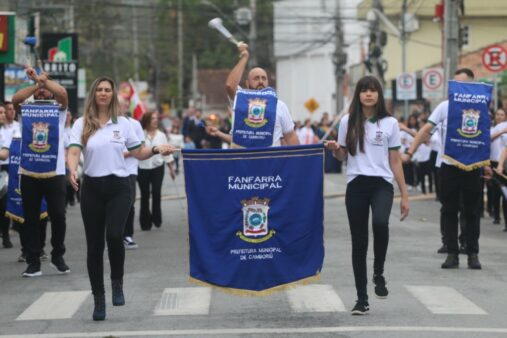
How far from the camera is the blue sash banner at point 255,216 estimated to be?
985 cm

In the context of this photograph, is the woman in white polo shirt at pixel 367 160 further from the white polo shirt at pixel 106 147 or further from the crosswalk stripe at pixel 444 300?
the white polo shirt at pixel 106 147

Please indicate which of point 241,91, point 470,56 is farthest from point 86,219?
point 470,56

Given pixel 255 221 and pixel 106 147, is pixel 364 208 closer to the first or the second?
pixel 255 221

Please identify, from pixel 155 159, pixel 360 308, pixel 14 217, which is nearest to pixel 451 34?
pixel 155 159

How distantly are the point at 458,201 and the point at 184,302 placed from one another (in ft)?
12.9

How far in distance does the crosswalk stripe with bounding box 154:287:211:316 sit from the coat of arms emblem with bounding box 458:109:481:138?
339cm

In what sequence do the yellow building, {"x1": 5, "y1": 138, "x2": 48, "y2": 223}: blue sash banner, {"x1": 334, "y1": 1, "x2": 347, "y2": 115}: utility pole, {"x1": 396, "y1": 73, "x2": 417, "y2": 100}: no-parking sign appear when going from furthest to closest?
{"x1": 334, "y1": 1, "x2": 347, "y2": 115}: utility pole → the yellow building → {"x1": 396, "y1": 73, "x2": 417, "y2": 100}: no-parking sign → {"x1": 5, "y1": 138, "x2": 48, "y2": 223}: blue sash banner

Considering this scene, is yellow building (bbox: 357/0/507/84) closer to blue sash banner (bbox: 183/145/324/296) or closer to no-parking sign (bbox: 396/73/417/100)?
no-parking sign (bbox: 396/73/417/100)

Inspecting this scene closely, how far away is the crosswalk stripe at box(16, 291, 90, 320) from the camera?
10367mm

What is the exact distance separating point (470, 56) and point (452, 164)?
38160 mm

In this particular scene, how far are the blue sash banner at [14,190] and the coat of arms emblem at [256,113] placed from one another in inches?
177

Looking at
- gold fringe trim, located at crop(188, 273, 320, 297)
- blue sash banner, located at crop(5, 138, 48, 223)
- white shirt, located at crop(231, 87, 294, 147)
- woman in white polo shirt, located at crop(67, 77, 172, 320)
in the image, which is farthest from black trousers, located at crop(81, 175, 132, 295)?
blue sash banner, located at crop(5, 138, 48, 223)

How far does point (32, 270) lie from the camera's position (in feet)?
43.9

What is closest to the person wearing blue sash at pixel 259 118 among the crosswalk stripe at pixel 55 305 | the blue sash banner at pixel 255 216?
the blue sash banner at pixel 255 216
